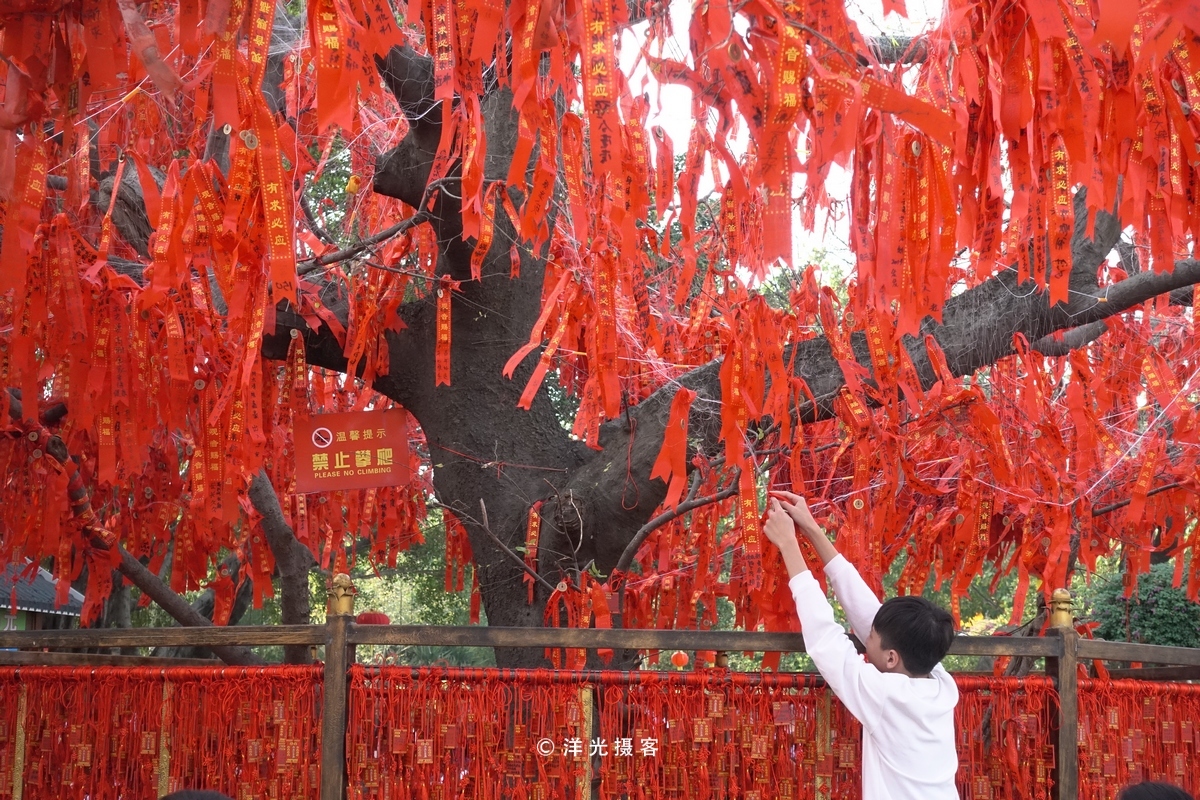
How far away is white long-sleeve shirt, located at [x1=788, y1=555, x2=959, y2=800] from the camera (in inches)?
109

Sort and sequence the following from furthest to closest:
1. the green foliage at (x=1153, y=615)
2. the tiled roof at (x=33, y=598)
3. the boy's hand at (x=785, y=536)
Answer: the tiled roof at (x=33, y=598), the green foliage at (x=1153, y=615), the boy's hand at (x=785, y=536)

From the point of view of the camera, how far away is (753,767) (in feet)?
10.2

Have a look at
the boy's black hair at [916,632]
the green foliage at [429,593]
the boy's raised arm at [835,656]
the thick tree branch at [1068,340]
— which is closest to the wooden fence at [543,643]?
the boy's raised arm at [835,656]

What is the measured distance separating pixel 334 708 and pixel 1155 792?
2.08 m

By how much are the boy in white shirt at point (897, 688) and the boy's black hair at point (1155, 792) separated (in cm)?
58

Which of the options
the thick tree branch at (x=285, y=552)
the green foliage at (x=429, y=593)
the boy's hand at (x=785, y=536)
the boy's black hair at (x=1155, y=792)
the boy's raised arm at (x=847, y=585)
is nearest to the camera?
the boy's black hair at (x=1155, y=792)

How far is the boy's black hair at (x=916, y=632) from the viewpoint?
278 centimetres

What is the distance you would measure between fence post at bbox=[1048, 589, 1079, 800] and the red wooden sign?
2.65m

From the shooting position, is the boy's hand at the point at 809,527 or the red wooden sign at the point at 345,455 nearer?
the boy's hand at the point at 809,527

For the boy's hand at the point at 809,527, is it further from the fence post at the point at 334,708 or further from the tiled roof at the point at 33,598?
the tiled roof at the point at 33,598

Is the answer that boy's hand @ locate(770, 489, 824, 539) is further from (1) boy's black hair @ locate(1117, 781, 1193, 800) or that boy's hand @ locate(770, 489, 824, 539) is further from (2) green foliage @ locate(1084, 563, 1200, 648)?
(2) green foliage @ locate(1084, 563, 1200, 648)

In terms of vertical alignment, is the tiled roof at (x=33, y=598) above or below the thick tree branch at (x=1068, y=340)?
below

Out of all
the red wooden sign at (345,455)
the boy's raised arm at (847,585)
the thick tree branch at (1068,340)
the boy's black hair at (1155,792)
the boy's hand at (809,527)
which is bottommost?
the boy's black hair at (1155,792)

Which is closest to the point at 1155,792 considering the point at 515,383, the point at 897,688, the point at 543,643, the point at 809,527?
the point at 897,688
